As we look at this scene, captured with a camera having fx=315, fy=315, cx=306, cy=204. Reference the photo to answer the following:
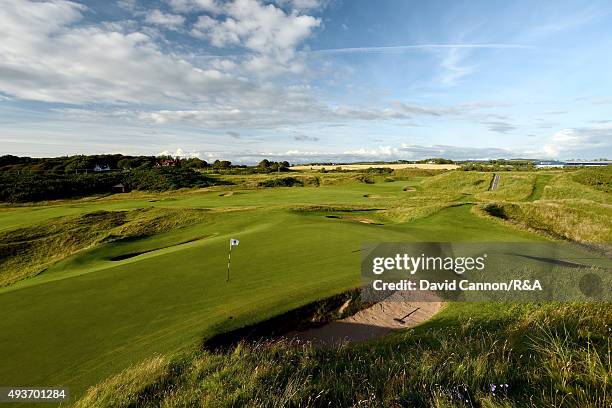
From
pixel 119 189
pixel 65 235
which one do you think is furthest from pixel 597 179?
pixel 119 189

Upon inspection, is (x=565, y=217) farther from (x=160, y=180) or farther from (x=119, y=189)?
(x=119, y=189)

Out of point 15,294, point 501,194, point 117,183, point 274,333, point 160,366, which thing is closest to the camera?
point 160,366

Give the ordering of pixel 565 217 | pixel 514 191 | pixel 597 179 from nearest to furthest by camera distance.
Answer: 1. pixel 565 217
2. pixel 597 179
3. pixel 514 191

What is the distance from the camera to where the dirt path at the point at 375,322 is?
28.3 ft

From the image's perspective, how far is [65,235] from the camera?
22094 millimetres

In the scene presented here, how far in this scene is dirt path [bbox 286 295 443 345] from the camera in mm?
8630

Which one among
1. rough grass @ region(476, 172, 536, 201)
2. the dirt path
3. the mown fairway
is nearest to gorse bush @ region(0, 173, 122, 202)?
the mown fairway

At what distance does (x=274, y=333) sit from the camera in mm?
8430

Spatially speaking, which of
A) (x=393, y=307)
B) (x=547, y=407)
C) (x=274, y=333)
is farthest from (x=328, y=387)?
(x=393, y=307)

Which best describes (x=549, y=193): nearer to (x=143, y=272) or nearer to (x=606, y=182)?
(x=606, y=182)

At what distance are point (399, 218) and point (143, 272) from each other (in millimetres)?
20152

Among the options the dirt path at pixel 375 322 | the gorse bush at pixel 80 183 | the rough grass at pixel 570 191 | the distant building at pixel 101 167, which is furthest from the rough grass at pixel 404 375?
the distant building at pixel 101 167

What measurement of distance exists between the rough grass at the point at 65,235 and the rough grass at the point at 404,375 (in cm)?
1541

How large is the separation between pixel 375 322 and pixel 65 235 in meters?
22.8
